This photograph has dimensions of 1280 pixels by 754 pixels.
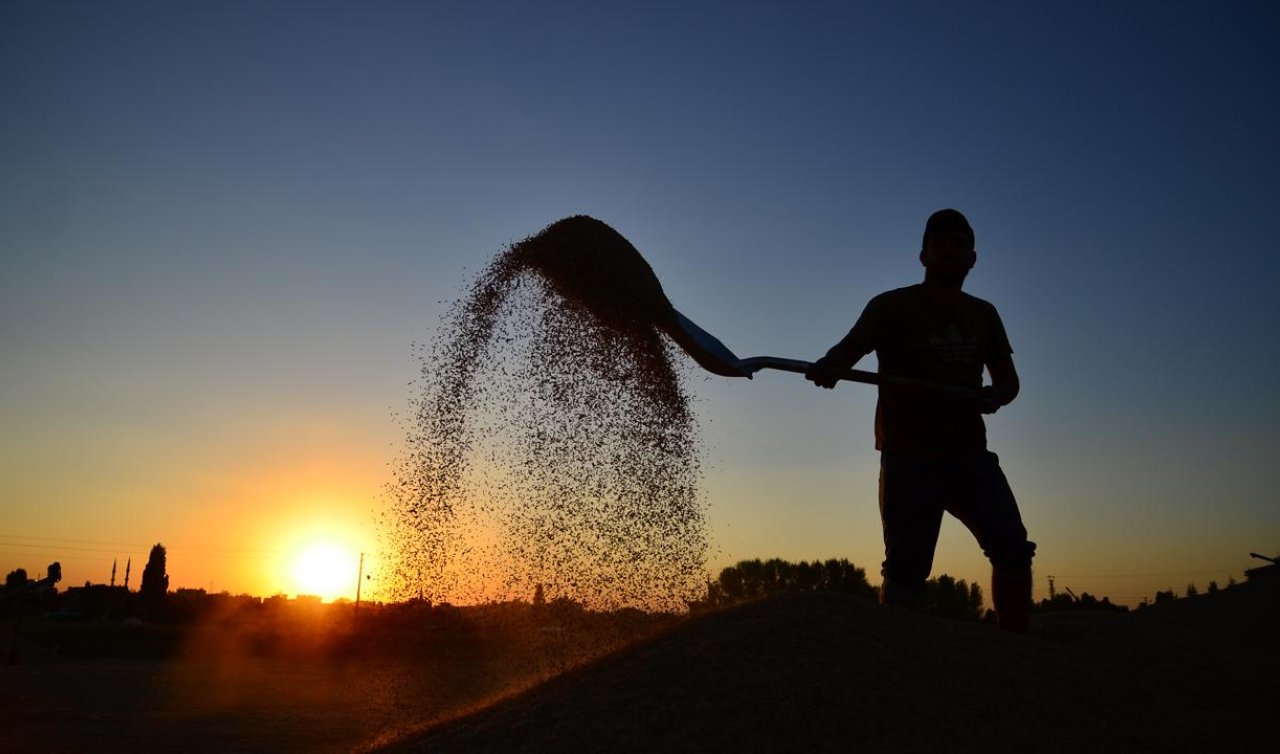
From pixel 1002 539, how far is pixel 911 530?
0.40 m

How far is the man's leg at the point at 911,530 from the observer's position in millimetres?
3898

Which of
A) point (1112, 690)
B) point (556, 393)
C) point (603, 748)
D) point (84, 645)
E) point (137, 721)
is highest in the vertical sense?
point (556, 393)

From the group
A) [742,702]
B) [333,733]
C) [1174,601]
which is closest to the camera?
[742,702]

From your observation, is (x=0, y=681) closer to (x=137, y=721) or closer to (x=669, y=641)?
(x=137, y=721)

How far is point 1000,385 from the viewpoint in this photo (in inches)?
167

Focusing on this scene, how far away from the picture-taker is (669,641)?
3443mm

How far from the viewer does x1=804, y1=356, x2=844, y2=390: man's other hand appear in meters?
4.04

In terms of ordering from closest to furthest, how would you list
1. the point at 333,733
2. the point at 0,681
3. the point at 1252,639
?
the point at 1252,639, the point at 333,733, the point at 0,681

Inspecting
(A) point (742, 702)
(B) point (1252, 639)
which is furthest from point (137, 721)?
(B) point (1252, 639)

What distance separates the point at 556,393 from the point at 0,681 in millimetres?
11242

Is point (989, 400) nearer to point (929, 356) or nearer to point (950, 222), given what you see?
point (929, 356)

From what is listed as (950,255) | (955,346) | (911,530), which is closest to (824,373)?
(955,346)

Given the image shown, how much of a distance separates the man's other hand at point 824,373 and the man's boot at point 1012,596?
3.73 feet

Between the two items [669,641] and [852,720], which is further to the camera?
[669,641]
